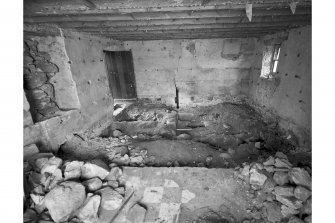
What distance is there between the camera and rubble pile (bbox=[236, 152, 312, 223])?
269 centimetres

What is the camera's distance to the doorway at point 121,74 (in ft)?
27.1

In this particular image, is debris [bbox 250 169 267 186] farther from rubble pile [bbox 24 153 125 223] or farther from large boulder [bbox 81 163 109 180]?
large boulder [bbox 81 163 109 180]

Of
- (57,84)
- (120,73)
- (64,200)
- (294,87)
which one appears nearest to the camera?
(64,200)

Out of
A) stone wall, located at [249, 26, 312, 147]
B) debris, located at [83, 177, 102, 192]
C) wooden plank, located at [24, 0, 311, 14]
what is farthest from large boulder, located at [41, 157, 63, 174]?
stone wall, located at [249, 26, 312, 147]

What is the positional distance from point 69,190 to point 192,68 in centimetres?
697

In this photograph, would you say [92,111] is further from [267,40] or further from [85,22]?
[267,40]

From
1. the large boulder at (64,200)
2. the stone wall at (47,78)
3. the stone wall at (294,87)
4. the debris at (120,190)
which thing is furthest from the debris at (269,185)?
the stone wall at (47,78)

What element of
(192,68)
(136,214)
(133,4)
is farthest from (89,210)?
(192,68)

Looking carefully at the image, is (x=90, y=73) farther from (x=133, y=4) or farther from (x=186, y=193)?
(x=186, y=193)

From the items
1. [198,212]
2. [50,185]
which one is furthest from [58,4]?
[198,212]

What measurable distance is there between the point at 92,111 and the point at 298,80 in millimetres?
6145

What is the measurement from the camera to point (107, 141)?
5.62 metres

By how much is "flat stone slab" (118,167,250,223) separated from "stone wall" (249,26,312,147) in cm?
269

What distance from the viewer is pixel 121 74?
8.67 metres
